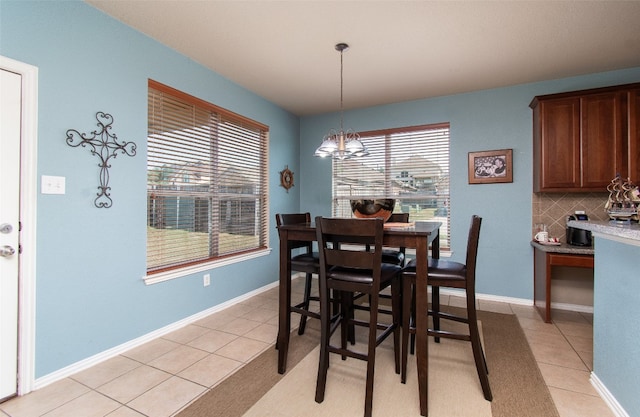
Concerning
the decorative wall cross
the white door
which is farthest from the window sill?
the white door

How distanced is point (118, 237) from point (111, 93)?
108 centimetres

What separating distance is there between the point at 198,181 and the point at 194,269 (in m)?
0.88

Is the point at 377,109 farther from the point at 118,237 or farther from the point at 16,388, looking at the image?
the point at 16,388

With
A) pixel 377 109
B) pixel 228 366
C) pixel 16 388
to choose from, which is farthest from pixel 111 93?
pixel 377 109

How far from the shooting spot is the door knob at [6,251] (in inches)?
67.5

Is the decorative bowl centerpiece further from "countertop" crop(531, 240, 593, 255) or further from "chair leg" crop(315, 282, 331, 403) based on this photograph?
"countertop" crop(531, 240, 593, 255)

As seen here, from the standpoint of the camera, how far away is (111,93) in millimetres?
2246

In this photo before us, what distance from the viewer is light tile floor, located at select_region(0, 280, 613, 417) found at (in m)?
1.68

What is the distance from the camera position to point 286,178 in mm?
4395

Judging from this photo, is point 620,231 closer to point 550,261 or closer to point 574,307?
point 550,261

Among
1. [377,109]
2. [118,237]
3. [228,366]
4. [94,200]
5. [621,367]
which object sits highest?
[377,109]

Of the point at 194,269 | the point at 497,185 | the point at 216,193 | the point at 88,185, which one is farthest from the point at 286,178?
the point at 497,185

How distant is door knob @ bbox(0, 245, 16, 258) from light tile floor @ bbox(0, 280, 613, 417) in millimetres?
841

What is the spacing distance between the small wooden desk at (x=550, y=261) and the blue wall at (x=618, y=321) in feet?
3.68
